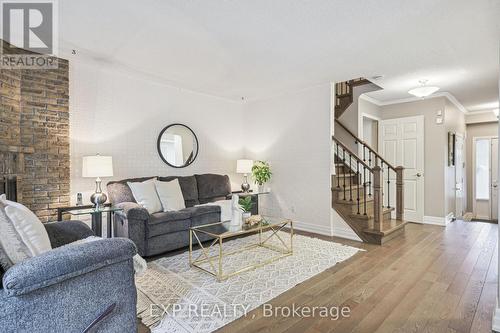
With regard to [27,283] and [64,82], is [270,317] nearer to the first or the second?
[27,283]

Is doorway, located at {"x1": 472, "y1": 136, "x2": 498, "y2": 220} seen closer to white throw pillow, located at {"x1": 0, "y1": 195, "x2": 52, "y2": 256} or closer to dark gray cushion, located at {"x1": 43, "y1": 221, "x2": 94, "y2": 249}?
dark gray cushion, located at {"x1": 43, "y1": 221, "x2": 94, "y2": 249}

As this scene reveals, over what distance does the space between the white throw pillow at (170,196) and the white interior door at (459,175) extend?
5989 millimetres

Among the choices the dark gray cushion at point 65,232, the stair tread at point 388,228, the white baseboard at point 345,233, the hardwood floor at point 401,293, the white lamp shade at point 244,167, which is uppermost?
the white lamp shade at point 244,167

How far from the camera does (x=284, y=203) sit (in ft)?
17.4

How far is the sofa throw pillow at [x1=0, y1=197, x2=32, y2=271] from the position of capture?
54.6 inches

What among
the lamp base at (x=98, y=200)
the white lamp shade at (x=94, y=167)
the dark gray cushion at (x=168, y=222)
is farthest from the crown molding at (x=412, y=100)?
the lamp base at (x=98, y=200)

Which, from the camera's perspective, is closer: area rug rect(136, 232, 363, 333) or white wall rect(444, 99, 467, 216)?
area rug rect(136, 232, 363, 333)

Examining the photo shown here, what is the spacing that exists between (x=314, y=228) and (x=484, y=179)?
18.2 ft

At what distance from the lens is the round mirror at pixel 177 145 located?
15.4ft

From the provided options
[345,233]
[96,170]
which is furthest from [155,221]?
[345,233]

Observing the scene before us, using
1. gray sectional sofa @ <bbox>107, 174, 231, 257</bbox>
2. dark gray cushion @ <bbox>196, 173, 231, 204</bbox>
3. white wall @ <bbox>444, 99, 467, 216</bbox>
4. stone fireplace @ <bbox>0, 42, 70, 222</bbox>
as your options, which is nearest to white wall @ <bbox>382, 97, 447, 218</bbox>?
white wall @ <bbox>444, 99, 467, 216</bbox>

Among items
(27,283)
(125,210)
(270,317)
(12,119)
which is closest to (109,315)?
(27,283)

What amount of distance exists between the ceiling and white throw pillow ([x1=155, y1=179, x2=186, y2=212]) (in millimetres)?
1715

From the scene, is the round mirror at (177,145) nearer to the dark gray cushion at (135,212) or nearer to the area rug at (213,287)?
the dark gray cushion at (135,212)
